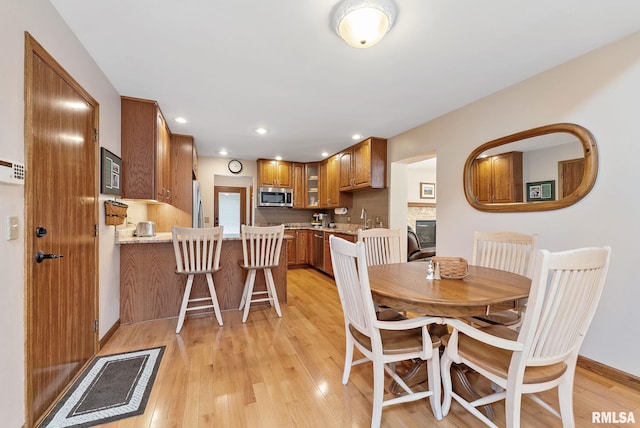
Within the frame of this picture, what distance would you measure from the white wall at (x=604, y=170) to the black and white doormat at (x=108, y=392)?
3.16 metres

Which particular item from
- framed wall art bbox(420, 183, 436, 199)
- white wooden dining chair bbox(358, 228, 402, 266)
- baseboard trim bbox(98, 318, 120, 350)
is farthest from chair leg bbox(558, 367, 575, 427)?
framed wall art bbox(420, 183, 436, 199)

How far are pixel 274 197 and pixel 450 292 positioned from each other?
15.7 feet

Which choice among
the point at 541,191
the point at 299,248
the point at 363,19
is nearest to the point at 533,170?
the point at 541,191

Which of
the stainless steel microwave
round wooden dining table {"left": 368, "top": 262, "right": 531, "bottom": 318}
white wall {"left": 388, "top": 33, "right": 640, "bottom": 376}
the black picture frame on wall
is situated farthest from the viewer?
the stainless steel microwave

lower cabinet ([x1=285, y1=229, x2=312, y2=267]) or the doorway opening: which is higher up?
the doorway opening

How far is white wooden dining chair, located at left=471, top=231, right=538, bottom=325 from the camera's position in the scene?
1.86 meters

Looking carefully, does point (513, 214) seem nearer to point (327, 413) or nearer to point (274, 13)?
point (327, 413)

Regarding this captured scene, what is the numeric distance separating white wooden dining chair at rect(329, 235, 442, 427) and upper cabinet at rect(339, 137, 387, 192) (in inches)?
115

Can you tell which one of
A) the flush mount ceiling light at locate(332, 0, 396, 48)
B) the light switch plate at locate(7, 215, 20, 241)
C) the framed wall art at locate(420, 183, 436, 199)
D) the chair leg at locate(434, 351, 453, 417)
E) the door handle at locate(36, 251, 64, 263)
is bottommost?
the chair leg at locate(434, 351, 453, 417)

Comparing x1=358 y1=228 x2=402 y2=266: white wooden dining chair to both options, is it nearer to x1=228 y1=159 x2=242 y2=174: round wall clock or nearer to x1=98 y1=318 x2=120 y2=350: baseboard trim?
x1=98 y1=318 x2=120 y2=350: baseboard trim

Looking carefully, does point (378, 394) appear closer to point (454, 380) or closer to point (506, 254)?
point (454, 380)

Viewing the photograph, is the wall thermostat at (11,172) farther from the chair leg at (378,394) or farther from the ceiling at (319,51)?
the chair leg at (378,394)

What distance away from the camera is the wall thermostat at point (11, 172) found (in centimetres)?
120

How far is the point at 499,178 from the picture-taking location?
8.87ft
